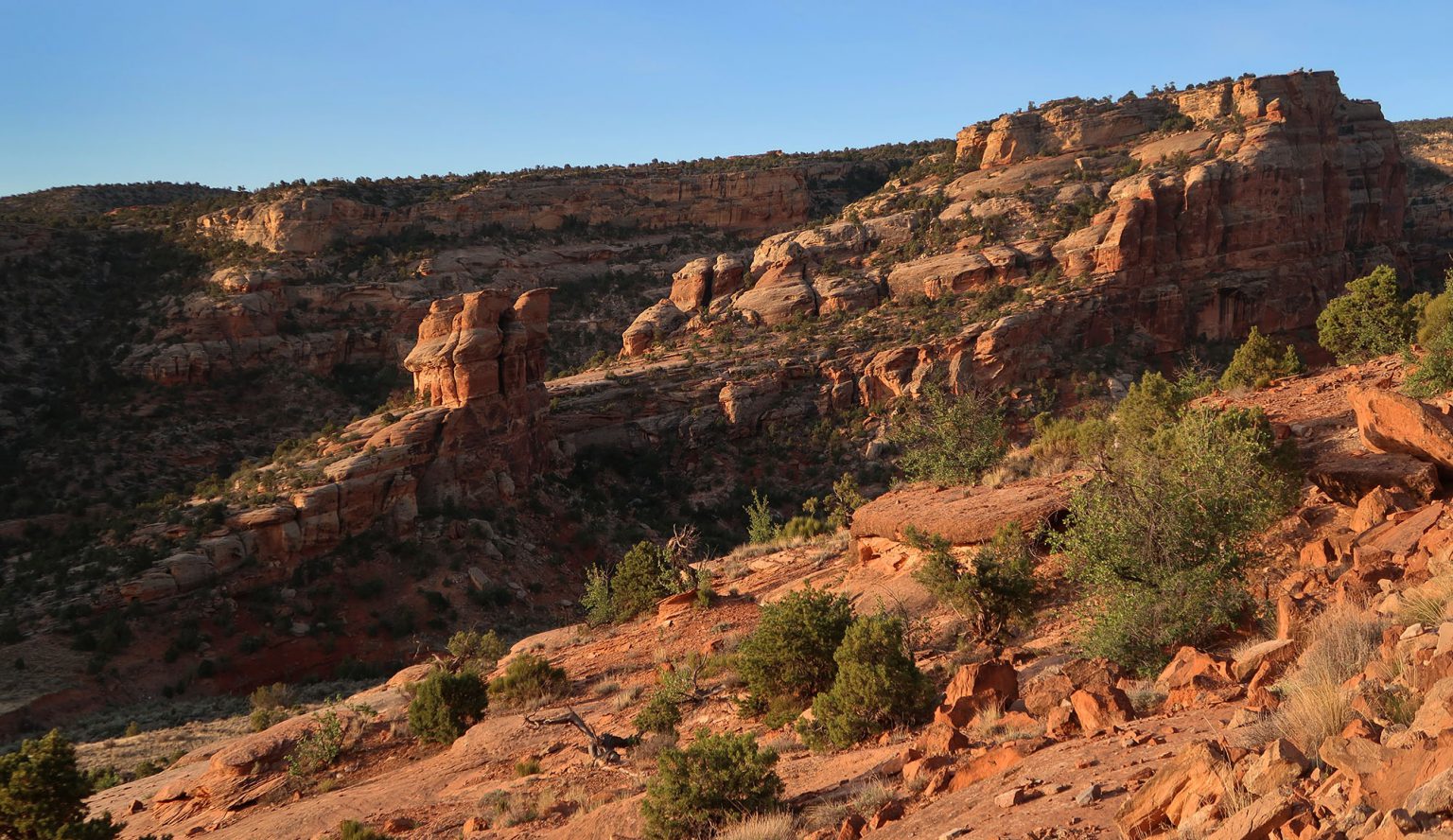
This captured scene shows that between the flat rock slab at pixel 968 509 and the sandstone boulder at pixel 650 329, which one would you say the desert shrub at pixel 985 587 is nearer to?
the flat rock slab at pixel 968 509

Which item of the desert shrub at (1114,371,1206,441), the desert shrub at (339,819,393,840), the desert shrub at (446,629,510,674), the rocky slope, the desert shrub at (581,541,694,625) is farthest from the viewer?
the desert shrub at (581,541,694,625)

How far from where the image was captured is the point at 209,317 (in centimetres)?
5106

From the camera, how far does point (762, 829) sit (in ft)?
26.3

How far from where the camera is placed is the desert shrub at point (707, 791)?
878 cm

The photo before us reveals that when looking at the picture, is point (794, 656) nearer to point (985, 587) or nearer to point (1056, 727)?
→ point (985, 587)

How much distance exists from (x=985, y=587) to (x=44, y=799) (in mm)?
11960

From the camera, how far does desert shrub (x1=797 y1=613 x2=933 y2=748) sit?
1092 cm

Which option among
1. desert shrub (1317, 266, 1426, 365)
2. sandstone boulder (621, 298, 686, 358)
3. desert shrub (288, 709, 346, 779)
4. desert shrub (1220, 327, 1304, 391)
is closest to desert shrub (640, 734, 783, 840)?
desert shrub (288, 709, 346, 779)

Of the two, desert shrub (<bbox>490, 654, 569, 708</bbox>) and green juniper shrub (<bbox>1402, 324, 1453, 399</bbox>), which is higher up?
green juniper shrub (<bbox>1402, 324, 1453, 399</bbox>)

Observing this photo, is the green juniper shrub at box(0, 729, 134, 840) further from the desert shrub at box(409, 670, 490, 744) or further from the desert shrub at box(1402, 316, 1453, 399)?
the desert shrub at box(1402, 316, 1453, 399)

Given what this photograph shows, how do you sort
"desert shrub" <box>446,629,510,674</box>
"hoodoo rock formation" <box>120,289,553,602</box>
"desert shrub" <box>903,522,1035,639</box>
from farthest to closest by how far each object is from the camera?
"hoodoo rock formation" <box>120,289,553,602</box> < "desert shrub" <box>446,629,510,674</box> < "desert shrub" <box>903,522,1035,639</box>

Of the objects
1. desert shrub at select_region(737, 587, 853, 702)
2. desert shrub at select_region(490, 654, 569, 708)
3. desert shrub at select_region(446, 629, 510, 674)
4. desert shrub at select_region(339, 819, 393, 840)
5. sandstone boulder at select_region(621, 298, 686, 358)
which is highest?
sandstone boulder at select_region(621, 298, 686, 358)

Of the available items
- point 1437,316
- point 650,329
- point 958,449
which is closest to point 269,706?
point 958,449

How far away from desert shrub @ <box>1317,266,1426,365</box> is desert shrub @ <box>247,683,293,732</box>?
25.8 metres
